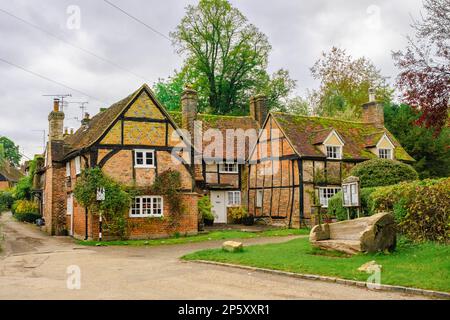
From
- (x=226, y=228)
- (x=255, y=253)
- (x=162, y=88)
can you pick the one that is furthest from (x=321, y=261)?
(x=162, y=88)

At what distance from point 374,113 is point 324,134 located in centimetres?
784

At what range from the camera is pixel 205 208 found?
29.5 metres

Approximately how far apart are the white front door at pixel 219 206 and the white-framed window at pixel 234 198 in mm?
552

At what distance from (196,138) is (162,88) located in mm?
20474

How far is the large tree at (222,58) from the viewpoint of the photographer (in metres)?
47.3

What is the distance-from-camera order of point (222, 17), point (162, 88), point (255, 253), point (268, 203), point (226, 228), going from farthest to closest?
1. point (162, 88)
2. point (222, 17)
3. point (268, 203)
4. point (226, 228)
5. point (255, 253)

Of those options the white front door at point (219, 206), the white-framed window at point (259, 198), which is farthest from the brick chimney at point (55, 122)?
the white-framed window at point (259, 198)

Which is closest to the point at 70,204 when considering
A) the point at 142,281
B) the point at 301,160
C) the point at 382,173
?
the point at 301,160

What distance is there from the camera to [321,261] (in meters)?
13.9

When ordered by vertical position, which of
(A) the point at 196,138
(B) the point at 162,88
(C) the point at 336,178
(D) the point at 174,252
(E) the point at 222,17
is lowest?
(D) the point at 174,252

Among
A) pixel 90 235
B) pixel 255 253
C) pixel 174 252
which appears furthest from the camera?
pixel 90 235

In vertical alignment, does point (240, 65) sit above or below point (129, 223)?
above
